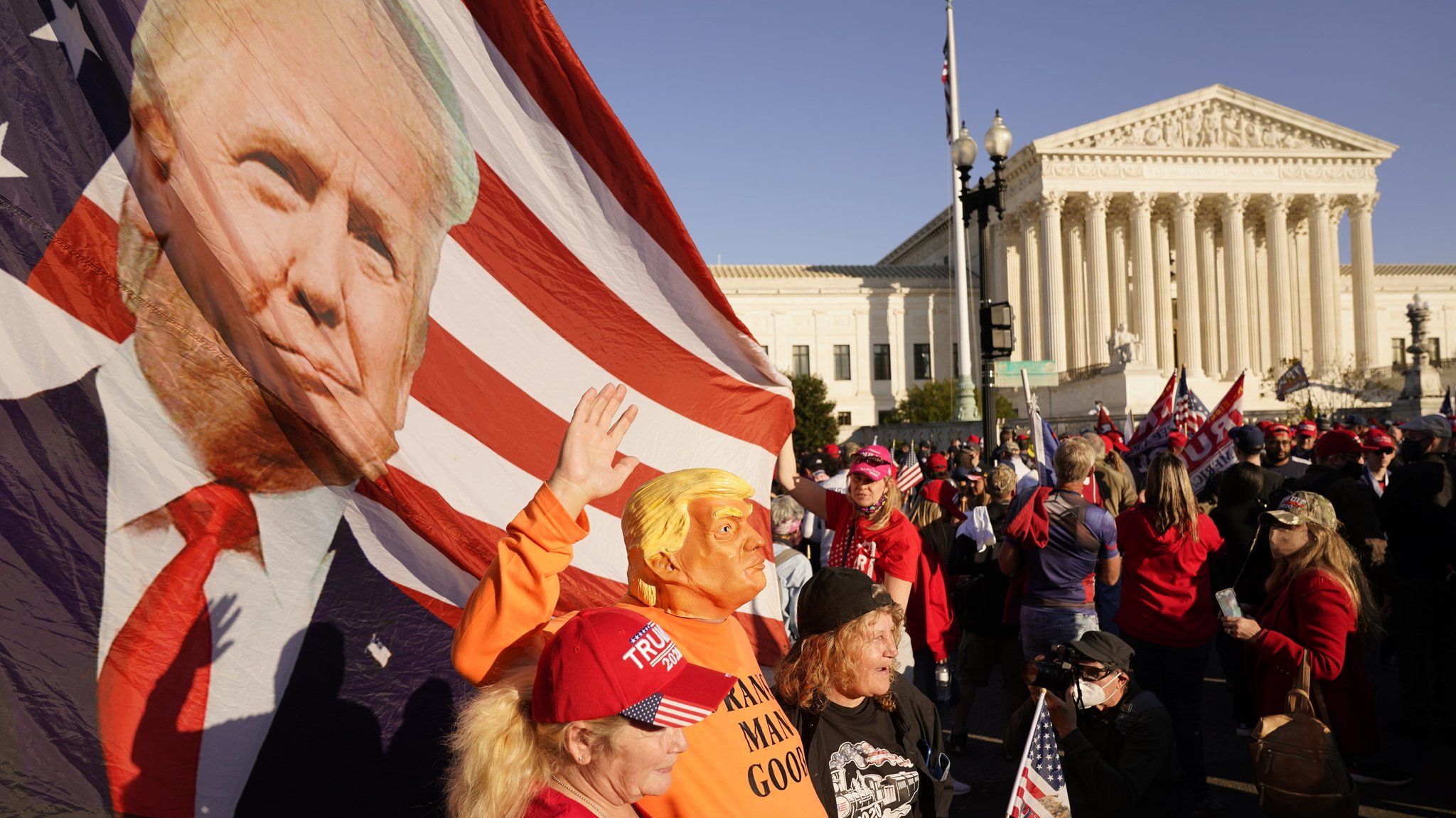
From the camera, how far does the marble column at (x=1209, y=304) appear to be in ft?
168

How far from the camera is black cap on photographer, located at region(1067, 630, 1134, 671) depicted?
324 cm

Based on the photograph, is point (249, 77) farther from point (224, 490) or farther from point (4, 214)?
point (224, 490)

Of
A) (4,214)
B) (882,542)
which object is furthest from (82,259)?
(882,542)

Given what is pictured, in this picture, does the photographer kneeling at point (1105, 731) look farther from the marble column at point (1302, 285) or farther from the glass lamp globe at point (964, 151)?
the marble column at point (1302, 285)

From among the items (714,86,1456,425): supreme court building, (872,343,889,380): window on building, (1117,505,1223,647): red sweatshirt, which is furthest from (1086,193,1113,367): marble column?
(1117,505,1223,647): red sweatshirt

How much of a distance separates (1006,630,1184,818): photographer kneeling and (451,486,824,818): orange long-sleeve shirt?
1.20 meters

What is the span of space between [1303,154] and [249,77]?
185ft

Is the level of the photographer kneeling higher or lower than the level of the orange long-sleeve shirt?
lower

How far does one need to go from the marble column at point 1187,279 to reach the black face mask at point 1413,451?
45.8 m

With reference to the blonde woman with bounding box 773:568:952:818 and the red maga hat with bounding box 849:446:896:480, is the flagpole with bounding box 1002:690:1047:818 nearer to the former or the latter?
the blonde woman with bounding box 773:568:952:818

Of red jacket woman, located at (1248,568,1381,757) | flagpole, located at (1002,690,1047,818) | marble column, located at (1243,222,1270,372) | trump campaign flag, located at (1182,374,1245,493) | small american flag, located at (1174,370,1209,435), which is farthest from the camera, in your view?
marble column, located at (1243,222,1270,372)

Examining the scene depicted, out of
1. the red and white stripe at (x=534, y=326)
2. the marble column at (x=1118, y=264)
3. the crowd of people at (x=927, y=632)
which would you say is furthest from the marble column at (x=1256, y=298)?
the red and white stripe at (x=534, y=326)

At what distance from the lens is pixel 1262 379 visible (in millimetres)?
46688

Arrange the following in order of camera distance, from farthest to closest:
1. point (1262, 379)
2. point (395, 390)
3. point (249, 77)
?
point (1262, 379), point (395, 390), point (249, 77)
